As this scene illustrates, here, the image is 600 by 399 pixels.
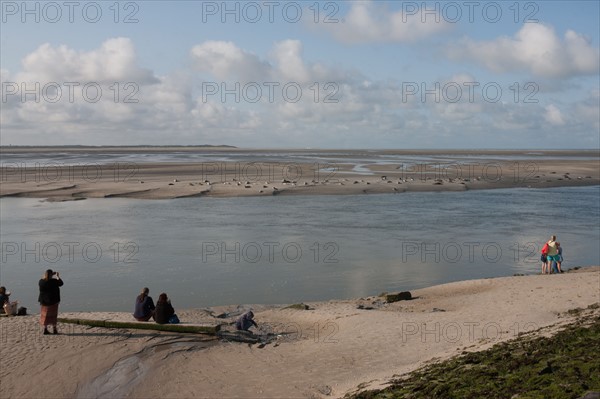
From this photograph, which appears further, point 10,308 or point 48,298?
point 10,308

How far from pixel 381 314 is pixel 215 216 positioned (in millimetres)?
23174

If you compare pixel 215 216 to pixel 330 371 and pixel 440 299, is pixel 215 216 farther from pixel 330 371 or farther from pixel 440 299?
pixel 330 371

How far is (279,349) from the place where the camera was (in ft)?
45.8

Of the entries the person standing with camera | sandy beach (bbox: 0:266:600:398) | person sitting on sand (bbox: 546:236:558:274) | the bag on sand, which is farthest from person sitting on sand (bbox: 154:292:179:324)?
person sitting on sand (bbox: 546:236:558:274)

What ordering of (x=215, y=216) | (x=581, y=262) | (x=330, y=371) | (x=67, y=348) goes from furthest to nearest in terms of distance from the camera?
(x=215, y=216)
(x=581, y=262)
(x=67, y=348)
(x=330, y=371)

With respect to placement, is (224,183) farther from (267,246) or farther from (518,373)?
(518,373)

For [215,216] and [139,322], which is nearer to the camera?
[139,322]

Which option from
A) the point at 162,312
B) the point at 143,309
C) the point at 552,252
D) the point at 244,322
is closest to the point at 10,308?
the point at 143,309

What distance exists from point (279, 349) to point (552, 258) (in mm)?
13523

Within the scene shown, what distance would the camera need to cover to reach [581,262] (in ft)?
82.6

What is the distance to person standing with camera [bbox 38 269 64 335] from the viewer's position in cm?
1352

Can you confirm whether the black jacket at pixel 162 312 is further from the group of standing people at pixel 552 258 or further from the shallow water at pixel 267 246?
the group of standing people at pixel 552 258

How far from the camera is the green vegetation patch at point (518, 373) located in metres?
8.38

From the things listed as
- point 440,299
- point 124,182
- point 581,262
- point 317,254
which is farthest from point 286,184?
point 440,299
